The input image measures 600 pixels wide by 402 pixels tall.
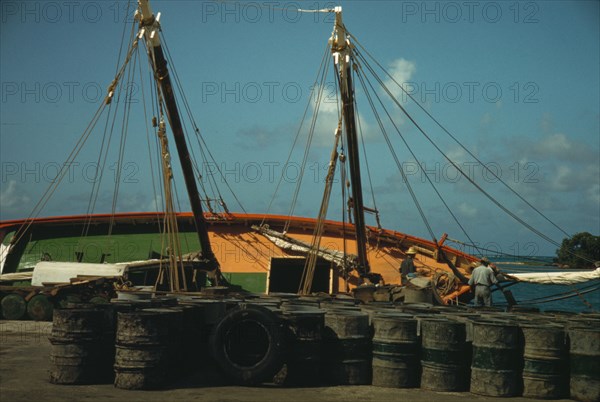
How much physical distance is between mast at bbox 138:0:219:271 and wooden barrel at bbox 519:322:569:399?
1389 cm

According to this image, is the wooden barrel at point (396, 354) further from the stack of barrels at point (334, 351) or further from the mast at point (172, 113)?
the mast at point (172, 113)

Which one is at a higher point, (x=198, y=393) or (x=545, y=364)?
(x=545, y=364)

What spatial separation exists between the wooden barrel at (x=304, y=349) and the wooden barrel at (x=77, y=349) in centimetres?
283

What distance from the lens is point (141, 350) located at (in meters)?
9.09

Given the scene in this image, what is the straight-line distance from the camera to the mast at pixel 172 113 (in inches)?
741

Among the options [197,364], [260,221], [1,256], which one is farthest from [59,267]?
[197,364]

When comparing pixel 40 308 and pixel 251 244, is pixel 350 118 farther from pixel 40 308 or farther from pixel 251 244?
pixel 40 308

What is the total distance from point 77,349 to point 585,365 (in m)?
7.41

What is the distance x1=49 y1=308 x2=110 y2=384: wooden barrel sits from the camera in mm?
9305

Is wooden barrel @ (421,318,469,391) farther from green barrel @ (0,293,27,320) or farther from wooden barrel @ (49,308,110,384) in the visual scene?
green barrel @ (0,293,27,320)

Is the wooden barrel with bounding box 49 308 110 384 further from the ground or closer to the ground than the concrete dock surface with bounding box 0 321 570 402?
further from the ground

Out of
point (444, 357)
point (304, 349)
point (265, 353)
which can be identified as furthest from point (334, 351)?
point (444, 357)

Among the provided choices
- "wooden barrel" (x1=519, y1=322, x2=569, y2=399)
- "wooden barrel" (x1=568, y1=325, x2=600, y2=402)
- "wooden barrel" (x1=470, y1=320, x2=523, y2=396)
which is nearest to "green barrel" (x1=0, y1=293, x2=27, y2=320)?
"wooden barrel" (x1=470, y1=320, x2=523, y2=396)

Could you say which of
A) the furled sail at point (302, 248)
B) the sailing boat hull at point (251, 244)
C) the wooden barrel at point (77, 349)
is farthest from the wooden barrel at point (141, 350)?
the sailing boat hull at point (251, 244)
